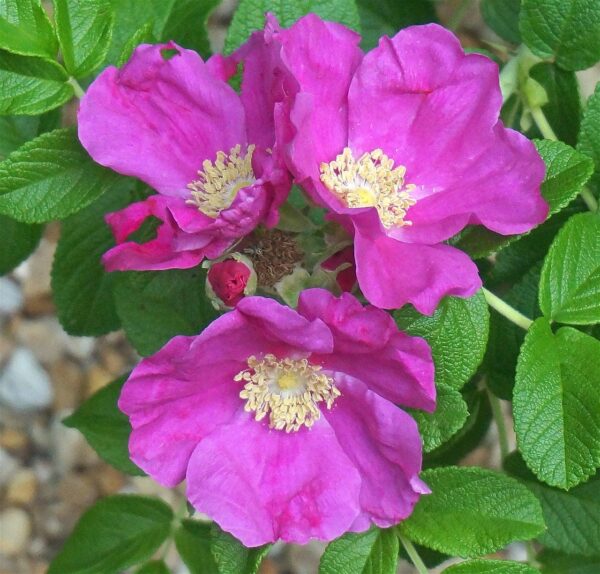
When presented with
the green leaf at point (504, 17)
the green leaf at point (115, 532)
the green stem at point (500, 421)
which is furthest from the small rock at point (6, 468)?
the green leaf at point (504, 17)

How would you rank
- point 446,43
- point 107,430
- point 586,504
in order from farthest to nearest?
point 107,430 < point 586,504 < point 446,43

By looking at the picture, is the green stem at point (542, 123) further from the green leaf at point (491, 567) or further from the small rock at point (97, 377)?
the small rock at point (97, 377)

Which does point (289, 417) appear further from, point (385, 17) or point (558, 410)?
point (385, 17)

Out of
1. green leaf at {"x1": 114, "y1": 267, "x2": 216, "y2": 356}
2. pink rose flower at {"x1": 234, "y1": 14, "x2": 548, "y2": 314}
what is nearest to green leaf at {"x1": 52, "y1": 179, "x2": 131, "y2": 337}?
green leaf at {"x1": 114, "y1": 267, "x2": 216, "y2": 356}

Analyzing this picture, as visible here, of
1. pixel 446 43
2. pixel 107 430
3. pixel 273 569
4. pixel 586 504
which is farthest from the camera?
pixel 273 569

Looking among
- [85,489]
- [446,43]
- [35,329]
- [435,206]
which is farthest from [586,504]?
[35,329]

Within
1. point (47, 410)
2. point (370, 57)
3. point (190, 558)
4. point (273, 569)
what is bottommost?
point (273, 569)

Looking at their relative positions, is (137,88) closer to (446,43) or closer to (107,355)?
(446,43)
